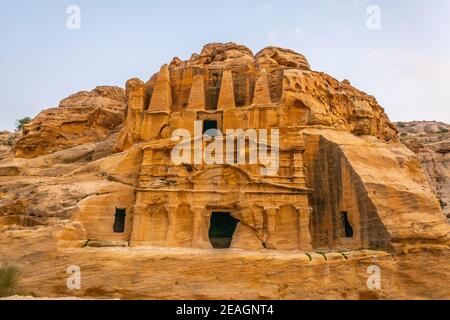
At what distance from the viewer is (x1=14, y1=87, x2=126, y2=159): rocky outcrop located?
3875 cm

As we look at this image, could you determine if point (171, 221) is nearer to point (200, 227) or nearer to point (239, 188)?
point (200, 227)

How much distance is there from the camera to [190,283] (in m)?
18.7

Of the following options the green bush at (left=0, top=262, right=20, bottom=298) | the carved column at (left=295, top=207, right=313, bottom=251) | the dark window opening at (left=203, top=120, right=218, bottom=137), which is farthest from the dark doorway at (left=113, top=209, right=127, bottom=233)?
the carved column at (left=295, top=207, right=313, bottom=251)

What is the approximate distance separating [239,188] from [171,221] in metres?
4.40

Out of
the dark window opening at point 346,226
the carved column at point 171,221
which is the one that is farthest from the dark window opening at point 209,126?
the dark window opening at point 346,226

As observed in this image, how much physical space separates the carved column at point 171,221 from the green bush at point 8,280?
785 centimetres

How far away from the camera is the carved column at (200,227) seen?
23.1 m

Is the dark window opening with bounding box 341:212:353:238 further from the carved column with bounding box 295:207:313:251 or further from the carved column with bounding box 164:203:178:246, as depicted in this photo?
the carved column with bounding box 164:203:178:246

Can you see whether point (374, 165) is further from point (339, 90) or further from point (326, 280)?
point (339, 90)

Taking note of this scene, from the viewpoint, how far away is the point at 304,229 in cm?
2323

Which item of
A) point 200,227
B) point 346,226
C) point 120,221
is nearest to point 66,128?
point 120,221

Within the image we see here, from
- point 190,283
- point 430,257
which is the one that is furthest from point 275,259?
point 430,257

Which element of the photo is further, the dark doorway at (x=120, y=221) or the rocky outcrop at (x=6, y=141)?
the rocky outcrop at (x=6, y=141)

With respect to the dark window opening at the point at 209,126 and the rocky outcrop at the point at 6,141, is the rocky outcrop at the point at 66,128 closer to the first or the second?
the rocky outcrop at the point at 6,141
